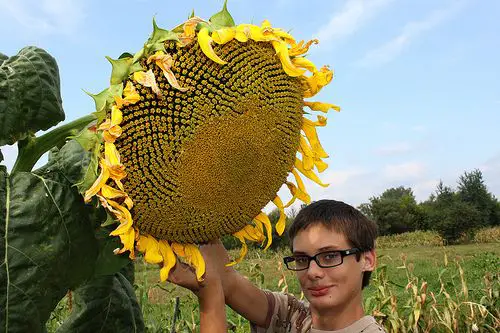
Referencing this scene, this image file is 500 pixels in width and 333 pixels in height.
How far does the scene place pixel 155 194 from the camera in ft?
4.25

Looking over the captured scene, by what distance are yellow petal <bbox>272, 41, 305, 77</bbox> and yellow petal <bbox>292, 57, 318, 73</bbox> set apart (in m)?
0.05

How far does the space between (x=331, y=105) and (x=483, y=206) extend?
45.1 m

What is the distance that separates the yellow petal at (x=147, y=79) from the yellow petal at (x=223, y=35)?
161 mm

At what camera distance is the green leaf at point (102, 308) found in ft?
5.87

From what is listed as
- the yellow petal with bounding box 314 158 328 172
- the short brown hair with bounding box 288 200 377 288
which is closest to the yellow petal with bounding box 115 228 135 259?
the yellow petal with bounding box 314 158 328 172

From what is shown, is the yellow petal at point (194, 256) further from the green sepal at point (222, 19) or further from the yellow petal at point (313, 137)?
the green sepal at point (222, 19)

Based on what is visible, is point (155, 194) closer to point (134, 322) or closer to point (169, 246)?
point (169, 246)

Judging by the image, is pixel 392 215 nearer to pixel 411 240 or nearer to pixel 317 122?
pixel 411 240

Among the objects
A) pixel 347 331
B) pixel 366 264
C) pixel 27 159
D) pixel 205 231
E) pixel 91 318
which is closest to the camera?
pixel 205 231

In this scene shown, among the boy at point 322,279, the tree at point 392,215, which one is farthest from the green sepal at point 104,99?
the tree at point 392,215

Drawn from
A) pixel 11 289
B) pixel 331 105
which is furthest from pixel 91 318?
pixel 331 105

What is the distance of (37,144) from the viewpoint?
1497mm

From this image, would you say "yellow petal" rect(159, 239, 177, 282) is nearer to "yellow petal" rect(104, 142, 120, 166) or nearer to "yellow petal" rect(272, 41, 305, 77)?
"yellow petal" rect(104, 142, 120, 166)

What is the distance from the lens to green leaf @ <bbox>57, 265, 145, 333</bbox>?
1789 millimetres
